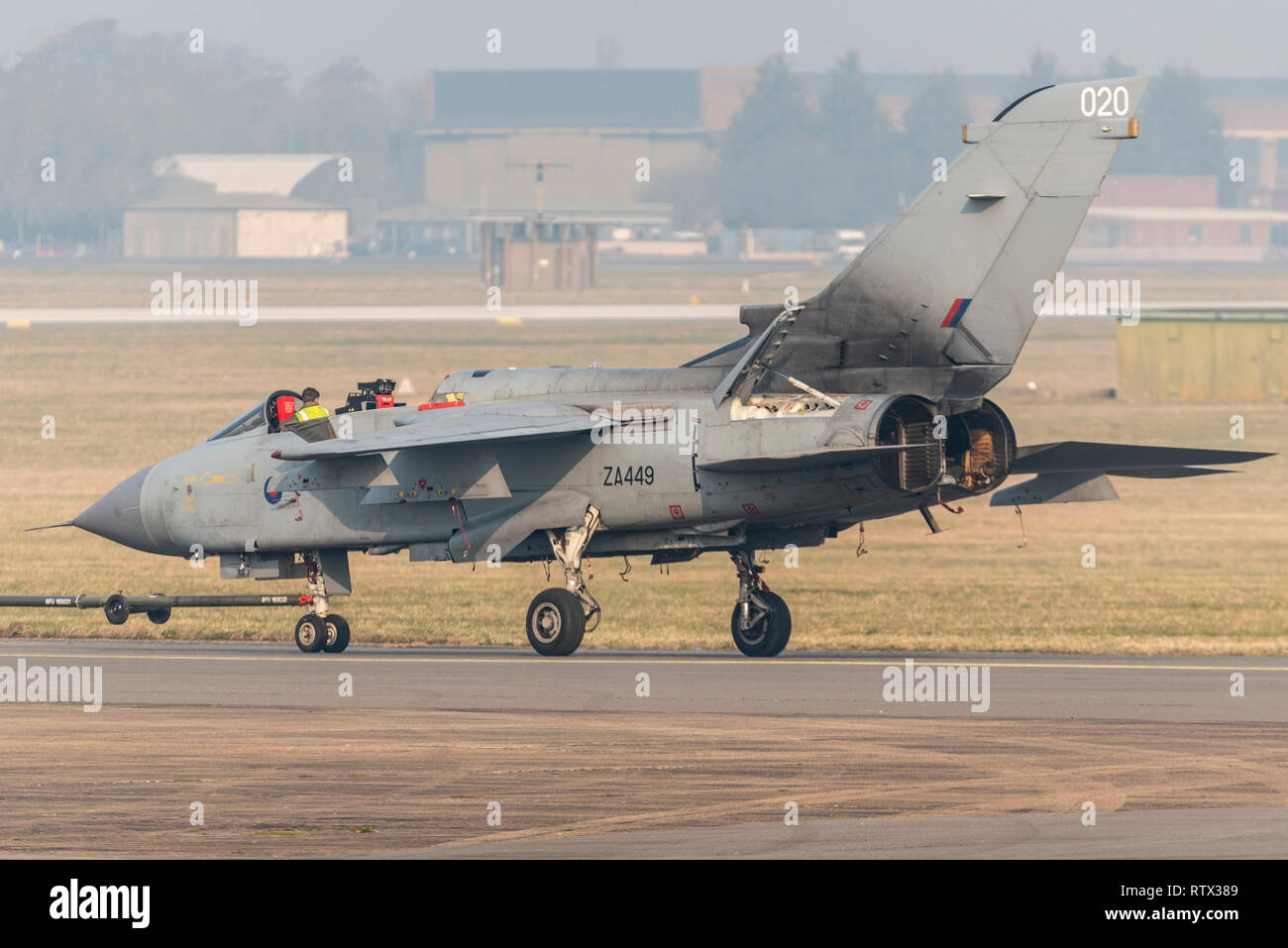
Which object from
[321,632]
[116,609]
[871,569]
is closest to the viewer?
[321,632]

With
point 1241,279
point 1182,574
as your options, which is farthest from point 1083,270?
point 1182,574

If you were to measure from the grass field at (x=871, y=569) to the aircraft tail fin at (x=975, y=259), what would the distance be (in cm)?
411

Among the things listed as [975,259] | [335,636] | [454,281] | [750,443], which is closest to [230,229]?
[454,281]

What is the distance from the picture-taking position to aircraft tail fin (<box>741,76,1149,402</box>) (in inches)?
813

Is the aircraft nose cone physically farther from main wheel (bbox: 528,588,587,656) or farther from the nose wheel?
main wheel (bbox: 528,588,587,656)

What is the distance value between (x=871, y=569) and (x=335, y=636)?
→ 12511 millimetres

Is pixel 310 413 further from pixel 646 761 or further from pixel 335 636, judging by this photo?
pixel 646 761

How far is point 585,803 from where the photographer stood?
13.8m

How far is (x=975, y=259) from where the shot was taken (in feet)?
68.4

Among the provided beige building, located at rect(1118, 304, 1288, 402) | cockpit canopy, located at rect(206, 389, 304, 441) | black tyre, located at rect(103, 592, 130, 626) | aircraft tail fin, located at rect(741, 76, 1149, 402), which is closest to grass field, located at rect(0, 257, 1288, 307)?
beige building, located at rect(1118, 304, 1288, 402)

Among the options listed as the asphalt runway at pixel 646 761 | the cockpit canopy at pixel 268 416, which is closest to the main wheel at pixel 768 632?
the asphalt runway at pixel 646 761
